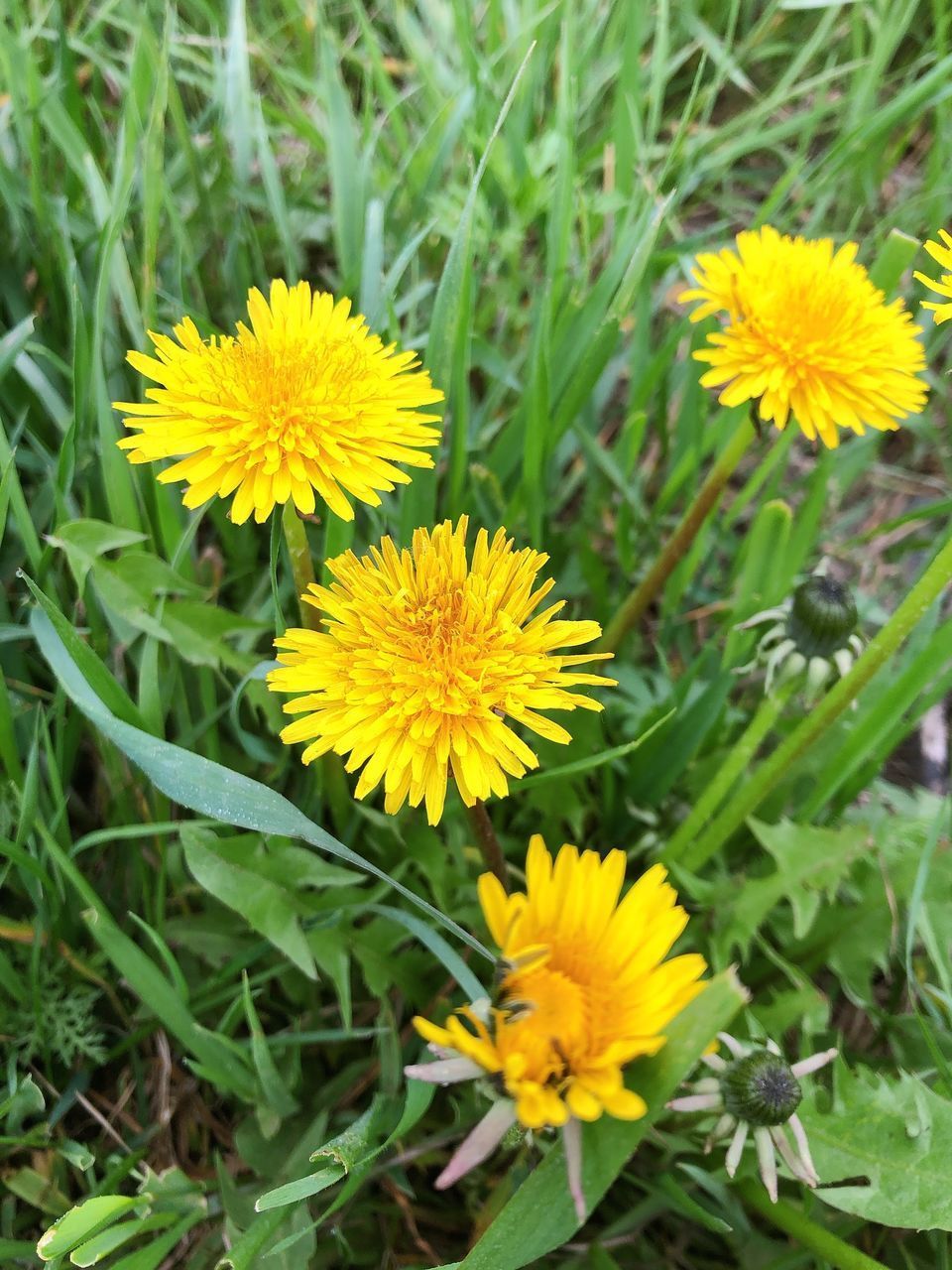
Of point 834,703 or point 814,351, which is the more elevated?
point 814,351

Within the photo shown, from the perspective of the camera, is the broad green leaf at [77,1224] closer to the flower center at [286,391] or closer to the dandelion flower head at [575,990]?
the dandelion flower head at [575,990]

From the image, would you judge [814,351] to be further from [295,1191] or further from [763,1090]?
[295,1191]

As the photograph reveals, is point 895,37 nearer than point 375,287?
No

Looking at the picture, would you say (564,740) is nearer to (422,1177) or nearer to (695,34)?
(422,1177)

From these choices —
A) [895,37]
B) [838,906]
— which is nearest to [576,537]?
[838,906]

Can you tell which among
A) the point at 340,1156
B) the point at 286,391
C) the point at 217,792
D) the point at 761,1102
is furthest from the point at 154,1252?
the point at 286,391

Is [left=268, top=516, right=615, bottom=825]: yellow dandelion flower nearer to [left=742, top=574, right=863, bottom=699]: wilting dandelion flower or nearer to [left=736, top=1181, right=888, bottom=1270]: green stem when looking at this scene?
[left=742, top=574, right=863, bottom=699]: wilting dandelion flower
